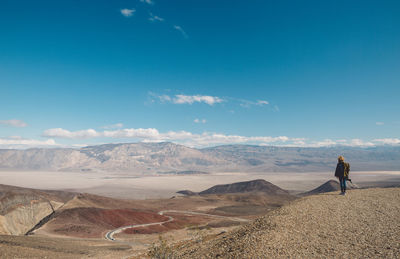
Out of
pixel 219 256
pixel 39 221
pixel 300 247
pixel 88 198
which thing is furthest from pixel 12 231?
pixel 300 247

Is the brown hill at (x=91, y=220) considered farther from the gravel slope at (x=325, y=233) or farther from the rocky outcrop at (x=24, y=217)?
the gravel slope at (x=325, y=233)

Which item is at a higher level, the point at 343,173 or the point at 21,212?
the point at 343,173

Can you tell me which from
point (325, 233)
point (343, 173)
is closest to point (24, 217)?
point (343, 173)

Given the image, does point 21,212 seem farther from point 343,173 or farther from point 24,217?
point 343,173

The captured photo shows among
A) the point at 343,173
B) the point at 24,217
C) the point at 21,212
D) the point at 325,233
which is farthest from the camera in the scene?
the point at 24,217

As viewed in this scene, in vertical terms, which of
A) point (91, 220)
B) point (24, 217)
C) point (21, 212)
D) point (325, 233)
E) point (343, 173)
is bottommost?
point (91, 220)

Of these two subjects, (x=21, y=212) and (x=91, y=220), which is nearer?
(x=21, y=212)

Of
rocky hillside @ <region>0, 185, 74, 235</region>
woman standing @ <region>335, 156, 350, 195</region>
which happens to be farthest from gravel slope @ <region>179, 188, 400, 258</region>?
rocky hillside @ <region>0, 185, 74, 235</region>

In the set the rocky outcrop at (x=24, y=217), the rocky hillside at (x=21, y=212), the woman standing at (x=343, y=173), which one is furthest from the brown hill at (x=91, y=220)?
the woman standing at (x=343, y=173)
